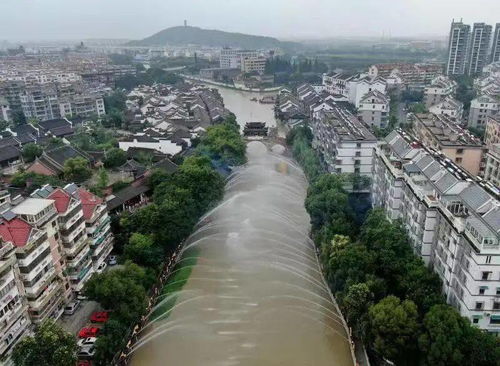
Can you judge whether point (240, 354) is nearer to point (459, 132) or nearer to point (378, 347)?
point (378, 347)

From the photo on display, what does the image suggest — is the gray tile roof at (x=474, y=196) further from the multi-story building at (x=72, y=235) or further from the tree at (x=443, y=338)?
the multi-story building at (x=72, y=235)

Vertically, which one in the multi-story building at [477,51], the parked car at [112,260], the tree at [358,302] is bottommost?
the parked car at [112,260]

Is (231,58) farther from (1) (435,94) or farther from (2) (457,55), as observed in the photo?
(1) (435,94)

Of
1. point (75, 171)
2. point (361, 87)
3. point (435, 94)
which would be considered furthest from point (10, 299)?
point (435, 94)

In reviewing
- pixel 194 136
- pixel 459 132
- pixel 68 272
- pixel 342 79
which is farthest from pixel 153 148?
pixel 342 79

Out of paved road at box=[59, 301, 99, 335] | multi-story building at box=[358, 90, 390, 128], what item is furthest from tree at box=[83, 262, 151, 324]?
multi-story building at box=[358, 90, 390, 128]

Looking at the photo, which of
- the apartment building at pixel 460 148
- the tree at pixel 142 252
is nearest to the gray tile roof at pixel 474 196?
the apartment building at pixel 460 148

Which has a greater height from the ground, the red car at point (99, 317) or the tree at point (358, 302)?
the tree at point (358, 302)
